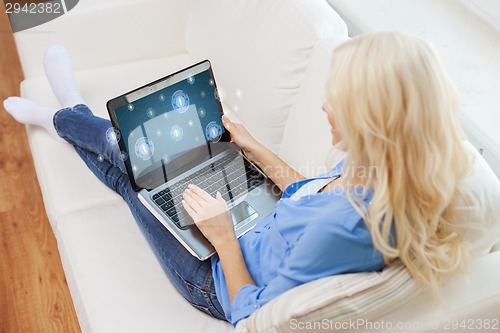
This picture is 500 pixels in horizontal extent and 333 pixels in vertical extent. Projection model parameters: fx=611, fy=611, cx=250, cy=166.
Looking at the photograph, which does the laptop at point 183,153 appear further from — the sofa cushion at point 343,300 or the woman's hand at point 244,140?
the sofa cushion at point 343,300

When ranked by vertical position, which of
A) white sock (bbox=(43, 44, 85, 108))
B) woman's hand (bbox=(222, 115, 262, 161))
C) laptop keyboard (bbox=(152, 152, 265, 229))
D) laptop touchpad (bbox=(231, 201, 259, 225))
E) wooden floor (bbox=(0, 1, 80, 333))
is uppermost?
white sock (bbox=(43, 44, 85, 108))

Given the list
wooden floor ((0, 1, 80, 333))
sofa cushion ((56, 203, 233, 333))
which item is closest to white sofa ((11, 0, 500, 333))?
sofa cushion ((56, 203, 233, 333))

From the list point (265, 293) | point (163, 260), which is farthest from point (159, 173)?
point (265, 293)

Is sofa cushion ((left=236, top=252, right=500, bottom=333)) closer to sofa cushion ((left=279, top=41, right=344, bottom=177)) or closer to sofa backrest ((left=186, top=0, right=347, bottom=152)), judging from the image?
sofa cushion ((left=279, top=41, right=344, bottom=177))

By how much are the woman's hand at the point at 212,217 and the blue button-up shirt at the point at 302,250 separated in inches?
2.5

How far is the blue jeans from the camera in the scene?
1.39m

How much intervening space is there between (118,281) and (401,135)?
0.82 meters

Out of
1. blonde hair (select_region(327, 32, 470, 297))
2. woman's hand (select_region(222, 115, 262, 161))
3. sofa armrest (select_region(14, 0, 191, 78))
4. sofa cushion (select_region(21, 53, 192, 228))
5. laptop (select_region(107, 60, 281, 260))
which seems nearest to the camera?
blonde hair (select_region(327, 32, 470, 297))

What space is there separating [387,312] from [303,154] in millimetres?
598

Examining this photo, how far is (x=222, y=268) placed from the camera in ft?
4.37

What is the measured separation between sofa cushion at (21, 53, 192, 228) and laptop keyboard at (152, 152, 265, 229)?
0.88 ft

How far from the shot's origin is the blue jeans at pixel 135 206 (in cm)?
139

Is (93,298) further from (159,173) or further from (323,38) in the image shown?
(323,38)

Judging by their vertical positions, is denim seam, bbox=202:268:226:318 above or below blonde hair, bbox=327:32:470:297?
below
